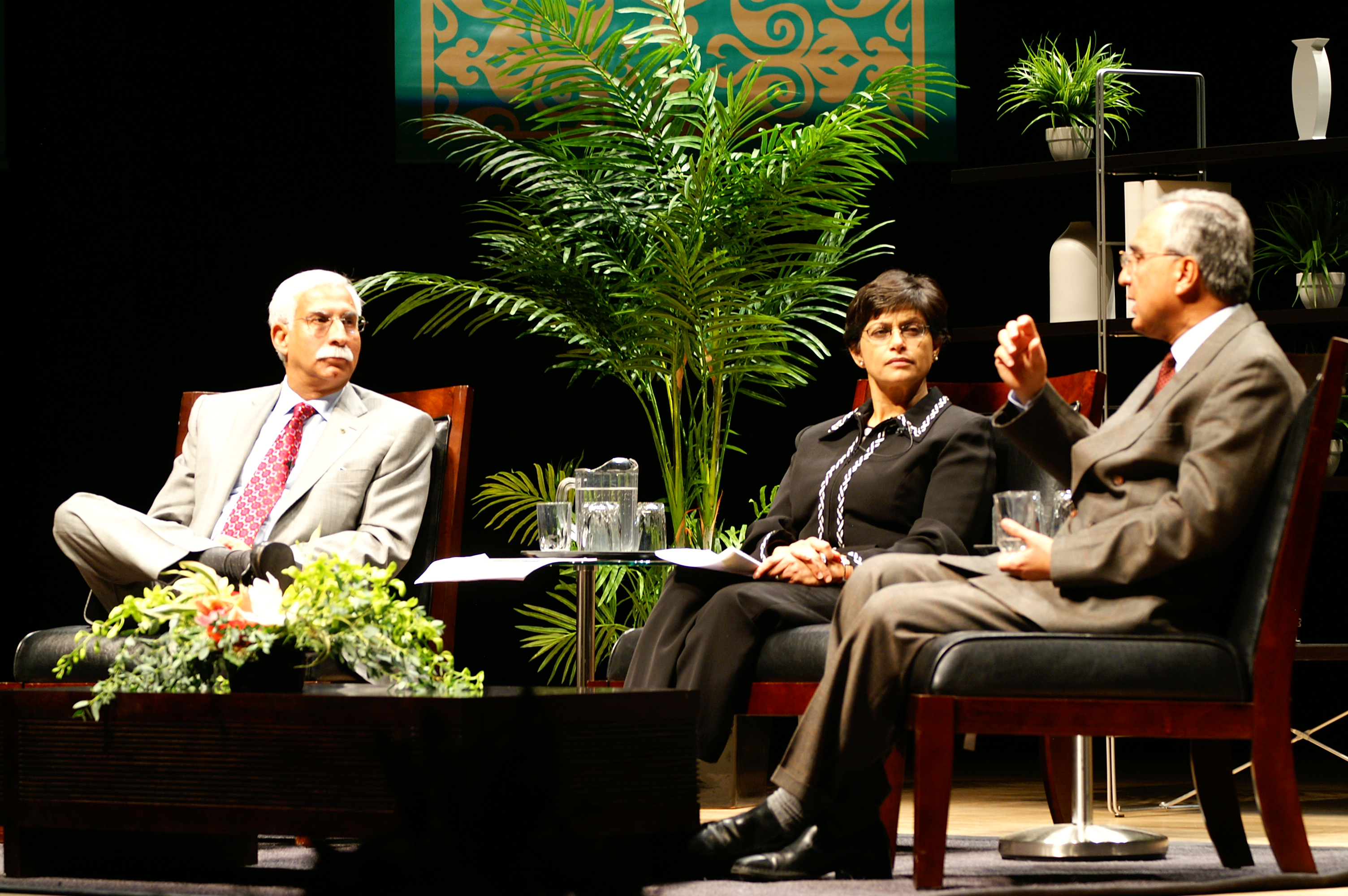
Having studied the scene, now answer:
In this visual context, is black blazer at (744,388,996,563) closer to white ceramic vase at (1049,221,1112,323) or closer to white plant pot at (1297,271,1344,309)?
white ceramic vase at (1049,221,1112,323)

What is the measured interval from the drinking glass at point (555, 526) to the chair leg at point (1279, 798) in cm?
149

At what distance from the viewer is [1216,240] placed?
2619 mm

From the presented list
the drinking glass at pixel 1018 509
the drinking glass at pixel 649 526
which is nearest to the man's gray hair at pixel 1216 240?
the drinking glass at pixel 1018 509

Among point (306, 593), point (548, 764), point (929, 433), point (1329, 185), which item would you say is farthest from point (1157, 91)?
point (548, 764)

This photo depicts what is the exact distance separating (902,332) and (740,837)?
50.1 inches

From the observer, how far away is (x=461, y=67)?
5.49 m

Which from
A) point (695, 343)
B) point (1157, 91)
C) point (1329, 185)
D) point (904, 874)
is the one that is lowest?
point (904, 874)

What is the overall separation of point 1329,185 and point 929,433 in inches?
72.2

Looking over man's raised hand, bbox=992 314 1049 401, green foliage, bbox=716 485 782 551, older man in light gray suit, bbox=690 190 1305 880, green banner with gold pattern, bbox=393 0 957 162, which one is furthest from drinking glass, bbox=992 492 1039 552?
green banner with gold pattern, bbox=393 0 957 162

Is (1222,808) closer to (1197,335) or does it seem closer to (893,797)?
(893,797)

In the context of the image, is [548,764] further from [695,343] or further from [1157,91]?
[1157,91]

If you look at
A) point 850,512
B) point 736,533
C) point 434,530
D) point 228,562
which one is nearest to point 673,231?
point 736,533

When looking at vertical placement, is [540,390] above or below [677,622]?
above

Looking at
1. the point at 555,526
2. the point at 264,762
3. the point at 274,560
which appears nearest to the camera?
the point at 264,762
